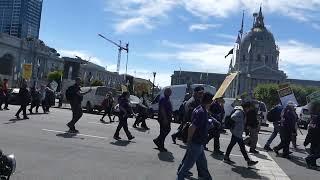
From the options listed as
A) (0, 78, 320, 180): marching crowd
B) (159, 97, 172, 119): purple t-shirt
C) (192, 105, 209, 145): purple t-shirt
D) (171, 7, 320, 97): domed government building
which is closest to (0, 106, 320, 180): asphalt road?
(0, 78, 320, 180): marching crowd

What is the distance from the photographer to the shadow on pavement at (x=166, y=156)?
510 inches

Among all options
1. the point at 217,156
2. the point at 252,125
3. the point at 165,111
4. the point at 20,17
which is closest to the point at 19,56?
the point at 20,17

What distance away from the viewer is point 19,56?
124m

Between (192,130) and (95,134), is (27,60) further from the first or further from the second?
(192,130)

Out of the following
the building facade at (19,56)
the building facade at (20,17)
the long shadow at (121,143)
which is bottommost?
the long shadow at (121,143)

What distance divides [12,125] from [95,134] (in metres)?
2.85

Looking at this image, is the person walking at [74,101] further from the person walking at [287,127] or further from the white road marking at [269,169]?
the person walking at [287,127]

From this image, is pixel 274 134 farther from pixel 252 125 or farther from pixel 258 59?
pixel 258 59

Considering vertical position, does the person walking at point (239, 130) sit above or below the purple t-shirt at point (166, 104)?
below

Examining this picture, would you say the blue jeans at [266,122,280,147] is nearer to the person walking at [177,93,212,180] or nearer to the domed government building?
the person walking at [177,93,212,180]

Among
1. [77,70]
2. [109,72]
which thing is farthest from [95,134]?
[109,72]

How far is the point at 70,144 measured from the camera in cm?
1435

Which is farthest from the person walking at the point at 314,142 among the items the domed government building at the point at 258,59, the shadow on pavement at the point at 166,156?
the domed government building at the point at 258,59

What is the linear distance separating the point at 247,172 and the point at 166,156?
2263 millimetres
